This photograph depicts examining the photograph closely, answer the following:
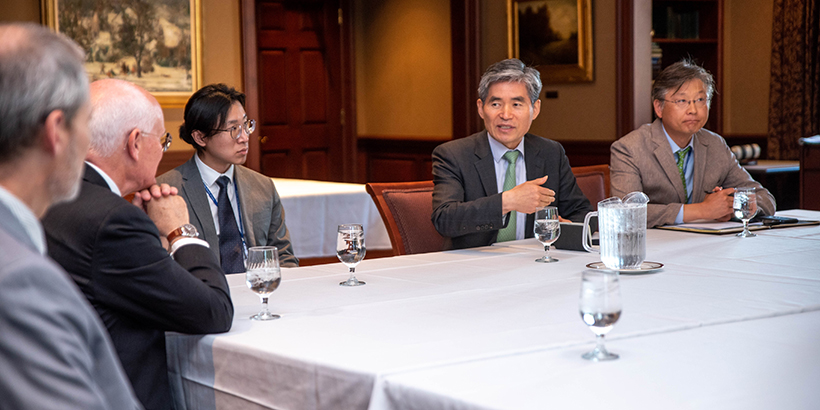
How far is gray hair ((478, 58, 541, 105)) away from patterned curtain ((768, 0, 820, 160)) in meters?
4.95

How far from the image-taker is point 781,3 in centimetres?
702

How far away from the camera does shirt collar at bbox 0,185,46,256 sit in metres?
0.81

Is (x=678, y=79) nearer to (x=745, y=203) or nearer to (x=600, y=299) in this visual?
(x=745, y=203)

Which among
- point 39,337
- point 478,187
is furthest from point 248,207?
point 39,337

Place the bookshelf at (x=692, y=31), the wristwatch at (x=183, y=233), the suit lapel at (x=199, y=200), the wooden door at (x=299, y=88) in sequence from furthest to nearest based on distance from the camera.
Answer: the wooden door at (x=299, y=88)
the bookshelf at (x=692, y=31)
the suit lapel at (x=199, y=200)
the wristwatch at (x=183, y=233)

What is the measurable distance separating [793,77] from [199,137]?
595cm

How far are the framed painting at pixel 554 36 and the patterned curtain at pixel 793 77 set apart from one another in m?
2.18

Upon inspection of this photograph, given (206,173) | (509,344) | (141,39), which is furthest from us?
(141,39)

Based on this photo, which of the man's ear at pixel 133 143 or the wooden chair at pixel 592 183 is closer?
the man's ear at pixel 133 143

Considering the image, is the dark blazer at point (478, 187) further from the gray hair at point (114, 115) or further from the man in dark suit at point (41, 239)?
the man in dark suit at point (41, 239)

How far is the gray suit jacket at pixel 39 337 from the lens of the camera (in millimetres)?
726

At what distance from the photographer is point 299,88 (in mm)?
7734

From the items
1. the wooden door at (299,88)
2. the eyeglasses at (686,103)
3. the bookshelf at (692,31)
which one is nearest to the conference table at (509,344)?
the eyeglasses at (686,103)

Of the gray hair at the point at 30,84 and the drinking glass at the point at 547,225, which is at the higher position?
the gray hair at the point at 30,84
